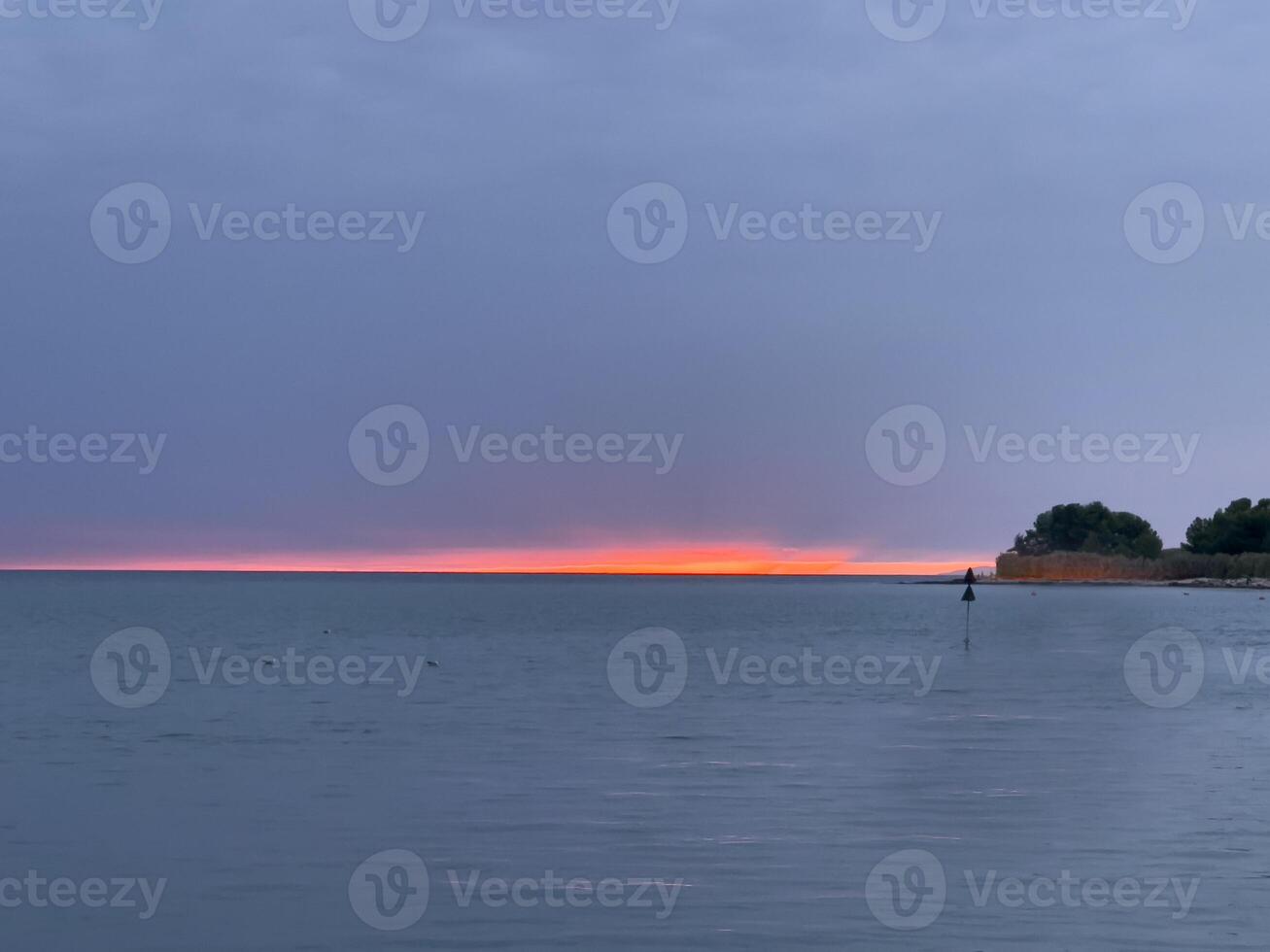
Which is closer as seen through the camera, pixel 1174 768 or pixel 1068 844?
pixel 1068 844

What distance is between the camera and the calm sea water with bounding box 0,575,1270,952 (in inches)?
527

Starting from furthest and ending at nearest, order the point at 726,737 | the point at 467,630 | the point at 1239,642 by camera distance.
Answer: the point at 467,630, the point at 1239,642, the point at 726,737

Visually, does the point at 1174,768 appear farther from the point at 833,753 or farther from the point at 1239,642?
the point at 1239,642

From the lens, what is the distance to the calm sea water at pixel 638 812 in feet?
43.9

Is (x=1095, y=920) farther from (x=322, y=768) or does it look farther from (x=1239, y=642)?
(x=1239, y=642)

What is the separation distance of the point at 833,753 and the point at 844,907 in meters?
10.9

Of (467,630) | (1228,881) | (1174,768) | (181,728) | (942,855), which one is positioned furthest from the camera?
(467,630)

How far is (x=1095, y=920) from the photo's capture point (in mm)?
13383

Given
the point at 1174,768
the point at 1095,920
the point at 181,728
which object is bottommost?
the point at 1095,920

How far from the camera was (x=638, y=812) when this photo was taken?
18.7 m

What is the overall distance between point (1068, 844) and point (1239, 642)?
47773 mm

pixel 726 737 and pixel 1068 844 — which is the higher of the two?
pixel 726 737

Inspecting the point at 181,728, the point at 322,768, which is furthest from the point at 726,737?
the point at 181,728

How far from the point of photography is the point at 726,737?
27.0 m
